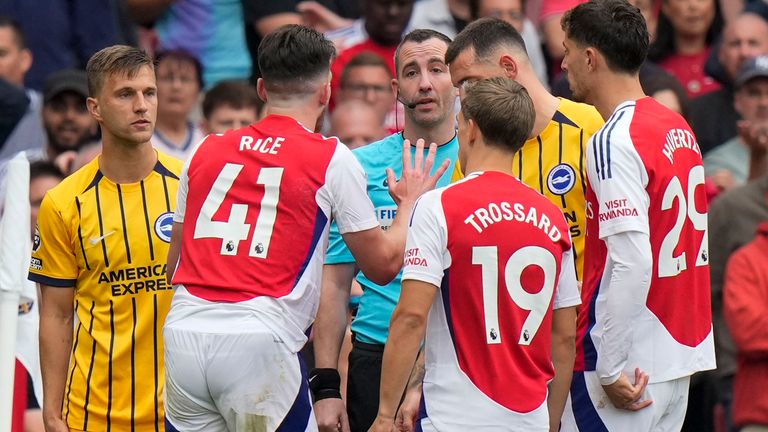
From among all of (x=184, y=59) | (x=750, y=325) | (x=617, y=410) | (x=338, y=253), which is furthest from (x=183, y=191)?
(x=184, y=59)

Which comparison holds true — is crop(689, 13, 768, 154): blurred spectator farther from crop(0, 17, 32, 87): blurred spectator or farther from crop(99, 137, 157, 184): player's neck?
crop(0, 17, 32, 87): blurred spectator

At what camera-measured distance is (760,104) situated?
10180 millimetres

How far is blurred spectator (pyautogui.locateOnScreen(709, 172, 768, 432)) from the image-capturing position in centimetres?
912

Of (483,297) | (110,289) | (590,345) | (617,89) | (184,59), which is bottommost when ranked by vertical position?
(590,345)

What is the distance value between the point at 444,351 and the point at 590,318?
904 millimetres

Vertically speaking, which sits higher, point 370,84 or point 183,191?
point 370,84

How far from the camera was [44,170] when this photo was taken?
9.58 metres

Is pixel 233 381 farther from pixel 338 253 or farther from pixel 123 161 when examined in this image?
pixel 123 161

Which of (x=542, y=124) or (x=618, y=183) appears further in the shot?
(x=542, y=124)

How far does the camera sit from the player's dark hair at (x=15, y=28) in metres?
10.6

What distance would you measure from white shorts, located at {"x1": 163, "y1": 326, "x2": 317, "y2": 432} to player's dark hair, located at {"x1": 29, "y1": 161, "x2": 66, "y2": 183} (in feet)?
12.3

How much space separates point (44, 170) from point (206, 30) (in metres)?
2.43

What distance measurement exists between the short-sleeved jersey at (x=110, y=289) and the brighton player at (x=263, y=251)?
2.27 ft

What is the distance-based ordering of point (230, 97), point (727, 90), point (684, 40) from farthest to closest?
point (684, 40), point (727, 90), point (230, 97)
